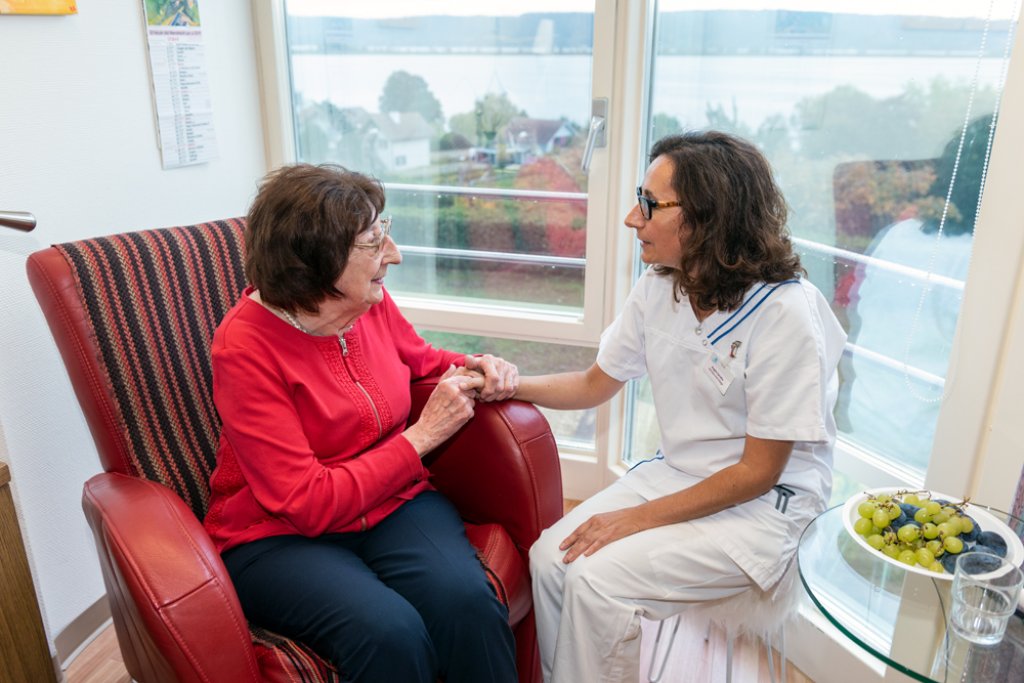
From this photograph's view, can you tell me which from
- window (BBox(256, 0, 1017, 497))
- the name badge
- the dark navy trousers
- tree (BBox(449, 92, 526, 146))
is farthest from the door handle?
tree (BBox(449, 92, 526, 146))

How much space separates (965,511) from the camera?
124cm

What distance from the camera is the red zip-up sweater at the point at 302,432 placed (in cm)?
133

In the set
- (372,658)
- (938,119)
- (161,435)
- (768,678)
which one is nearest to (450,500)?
(372,658)

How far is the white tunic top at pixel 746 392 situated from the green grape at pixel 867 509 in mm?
135

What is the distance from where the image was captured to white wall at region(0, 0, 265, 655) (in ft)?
5.30

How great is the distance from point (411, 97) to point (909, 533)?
1898mm

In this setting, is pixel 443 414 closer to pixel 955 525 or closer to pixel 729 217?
pixel 729 217

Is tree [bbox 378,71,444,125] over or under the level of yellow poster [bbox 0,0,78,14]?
under

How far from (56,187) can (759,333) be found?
1498mm

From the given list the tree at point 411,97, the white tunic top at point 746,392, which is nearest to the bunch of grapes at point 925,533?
the white tunic top at point 746,392

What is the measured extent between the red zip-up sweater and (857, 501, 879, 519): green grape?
76 centimetres

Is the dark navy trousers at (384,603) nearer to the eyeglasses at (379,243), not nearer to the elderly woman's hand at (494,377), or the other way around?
the elderly woman's hand at (494,377)

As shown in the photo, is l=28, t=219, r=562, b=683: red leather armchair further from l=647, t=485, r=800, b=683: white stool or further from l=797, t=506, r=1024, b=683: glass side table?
l=797, t=506, r=1024, b=683: glass side table

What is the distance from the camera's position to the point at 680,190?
1.41 m
